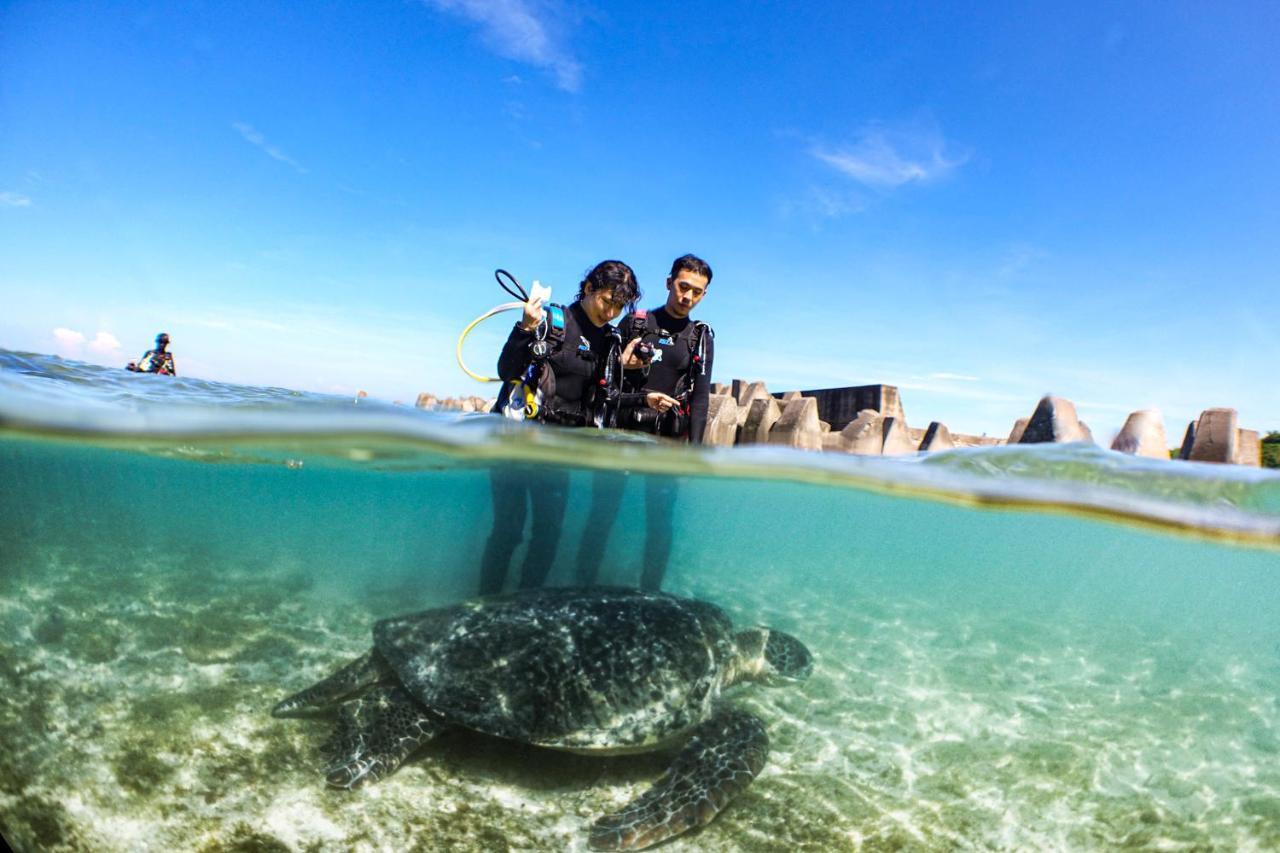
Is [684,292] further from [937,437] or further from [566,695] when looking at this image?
[937,437]

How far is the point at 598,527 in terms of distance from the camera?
741 cm

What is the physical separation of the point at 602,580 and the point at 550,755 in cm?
414

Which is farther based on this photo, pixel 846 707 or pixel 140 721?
pixel 846 707

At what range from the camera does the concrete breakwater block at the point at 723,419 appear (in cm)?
1009

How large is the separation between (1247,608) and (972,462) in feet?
36.3

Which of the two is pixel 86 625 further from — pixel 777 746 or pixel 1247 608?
pixel 1247 608

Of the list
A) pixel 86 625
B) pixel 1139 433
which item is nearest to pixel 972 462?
pixel 1139 433

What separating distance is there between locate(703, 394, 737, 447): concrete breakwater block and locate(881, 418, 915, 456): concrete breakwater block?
8.31ft

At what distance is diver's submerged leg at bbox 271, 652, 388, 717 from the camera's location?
4219 millimetres

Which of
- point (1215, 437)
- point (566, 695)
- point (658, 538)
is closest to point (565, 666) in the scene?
point (566, 695)

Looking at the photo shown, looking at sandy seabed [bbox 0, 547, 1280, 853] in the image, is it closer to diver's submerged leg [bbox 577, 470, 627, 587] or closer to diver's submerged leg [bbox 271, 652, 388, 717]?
diver's submerged leg [bbox 271, 652, 388, 717]

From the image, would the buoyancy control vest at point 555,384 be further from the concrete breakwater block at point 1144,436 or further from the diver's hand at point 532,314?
the concrete breakwater block at point 1144,436

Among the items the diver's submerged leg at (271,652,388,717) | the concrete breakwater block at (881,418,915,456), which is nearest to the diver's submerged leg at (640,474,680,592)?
A: the diver's submerged leg at (271,652,388,717)

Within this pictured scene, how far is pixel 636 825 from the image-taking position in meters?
3.58
